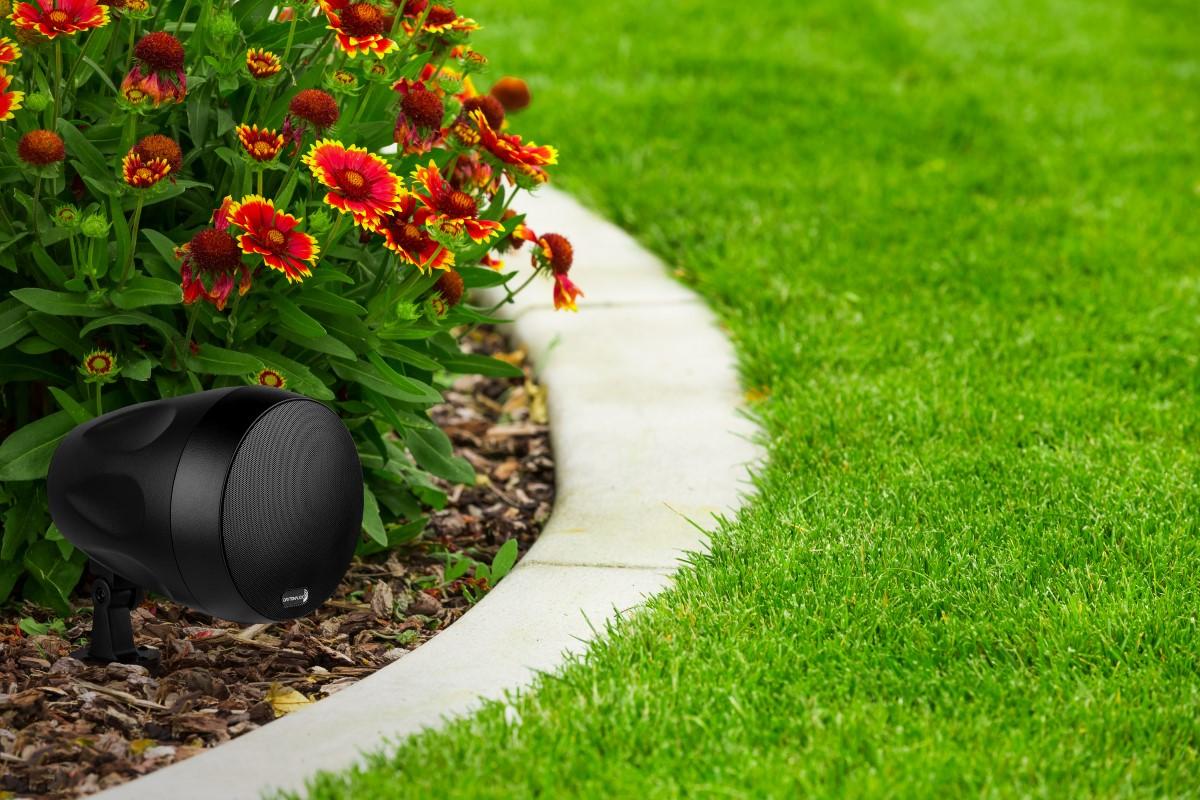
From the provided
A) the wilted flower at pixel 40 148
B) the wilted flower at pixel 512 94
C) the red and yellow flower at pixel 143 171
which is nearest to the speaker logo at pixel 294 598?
the red and yellow flower at pixel 143 171

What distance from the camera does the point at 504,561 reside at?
3383mm

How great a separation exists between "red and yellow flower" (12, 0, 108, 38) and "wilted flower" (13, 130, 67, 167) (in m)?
0.18

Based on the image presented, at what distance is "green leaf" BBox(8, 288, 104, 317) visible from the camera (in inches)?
109

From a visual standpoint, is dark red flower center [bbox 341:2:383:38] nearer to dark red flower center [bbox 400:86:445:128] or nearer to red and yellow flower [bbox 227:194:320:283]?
dark red flower center [bbox 400:86:445:128]

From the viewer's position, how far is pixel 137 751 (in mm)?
2588

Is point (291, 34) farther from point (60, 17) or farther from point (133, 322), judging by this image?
point (133, 322)

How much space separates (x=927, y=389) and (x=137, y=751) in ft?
8.17

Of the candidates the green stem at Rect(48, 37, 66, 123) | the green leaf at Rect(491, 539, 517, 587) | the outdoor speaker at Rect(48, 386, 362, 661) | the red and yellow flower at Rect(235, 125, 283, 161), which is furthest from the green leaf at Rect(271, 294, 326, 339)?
the green leaf at Rect(491, 539, 517, 587)

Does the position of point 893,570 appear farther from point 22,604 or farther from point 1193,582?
point 22,604

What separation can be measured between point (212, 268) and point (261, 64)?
42cm

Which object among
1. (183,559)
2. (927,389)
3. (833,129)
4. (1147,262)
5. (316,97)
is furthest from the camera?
(833,129)

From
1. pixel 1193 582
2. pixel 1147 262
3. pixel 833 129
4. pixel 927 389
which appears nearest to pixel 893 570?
pixel 1193 582

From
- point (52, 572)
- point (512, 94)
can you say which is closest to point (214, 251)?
point (52, 572)

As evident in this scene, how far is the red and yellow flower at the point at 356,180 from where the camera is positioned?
271cm
